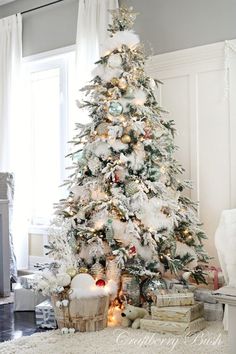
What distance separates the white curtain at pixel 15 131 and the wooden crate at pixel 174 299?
101 inches

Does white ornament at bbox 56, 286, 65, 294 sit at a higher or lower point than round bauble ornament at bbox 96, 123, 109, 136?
lower

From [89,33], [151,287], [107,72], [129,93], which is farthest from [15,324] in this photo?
[89,33]

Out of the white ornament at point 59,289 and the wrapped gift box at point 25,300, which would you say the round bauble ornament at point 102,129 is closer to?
the white ornament at point 59,289

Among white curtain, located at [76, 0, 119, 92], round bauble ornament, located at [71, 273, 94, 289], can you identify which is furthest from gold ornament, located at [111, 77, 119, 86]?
round bauble ornament, located at [71, 273, 94, 289]

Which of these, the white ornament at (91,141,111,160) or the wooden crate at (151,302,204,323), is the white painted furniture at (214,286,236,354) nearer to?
the wooden crate at (151,302,204,323)

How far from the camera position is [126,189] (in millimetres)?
4074

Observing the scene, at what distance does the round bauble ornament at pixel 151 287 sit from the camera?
386 centimetres

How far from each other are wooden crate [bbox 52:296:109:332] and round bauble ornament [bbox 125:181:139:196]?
831mm

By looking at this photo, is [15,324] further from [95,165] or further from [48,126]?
[48,126]

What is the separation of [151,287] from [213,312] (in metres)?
0.50

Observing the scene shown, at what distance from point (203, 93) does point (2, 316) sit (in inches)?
99.2

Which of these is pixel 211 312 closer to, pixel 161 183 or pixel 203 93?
pixel 161 183

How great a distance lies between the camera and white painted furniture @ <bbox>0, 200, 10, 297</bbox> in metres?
5.06

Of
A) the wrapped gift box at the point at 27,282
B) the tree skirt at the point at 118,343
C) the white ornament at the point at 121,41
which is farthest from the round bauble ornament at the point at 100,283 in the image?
the white ornament at the point at 121,41
